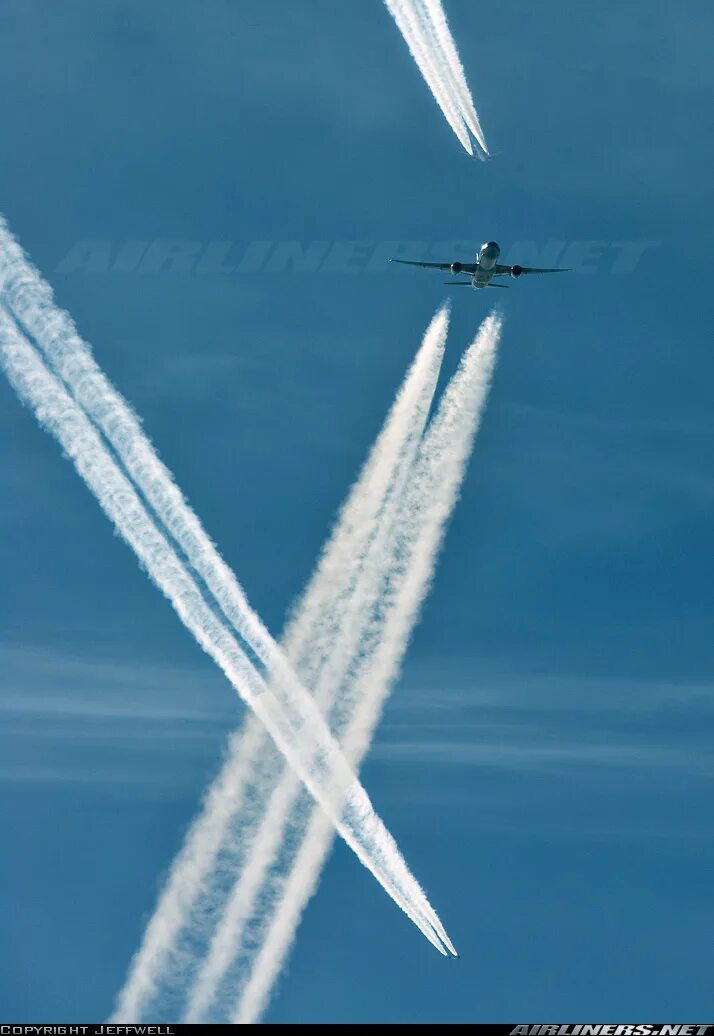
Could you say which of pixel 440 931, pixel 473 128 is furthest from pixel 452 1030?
pixel 473 128

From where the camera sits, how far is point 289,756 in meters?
113

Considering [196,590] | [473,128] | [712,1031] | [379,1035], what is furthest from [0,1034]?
[473,128]

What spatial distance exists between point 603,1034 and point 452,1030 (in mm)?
9107

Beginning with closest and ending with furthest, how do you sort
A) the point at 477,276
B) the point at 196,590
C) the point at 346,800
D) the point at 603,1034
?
the point at 603,1034, the point at 196,590, the point at 346,800, the point at 477,276

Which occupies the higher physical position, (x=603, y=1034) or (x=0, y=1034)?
(x=603, y=1034)

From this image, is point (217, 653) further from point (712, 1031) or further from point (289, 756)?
point (712, 1031)

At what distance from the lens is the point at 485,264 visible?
13038 centimetres

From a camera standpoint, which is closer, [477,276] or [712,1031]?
[712,1031]

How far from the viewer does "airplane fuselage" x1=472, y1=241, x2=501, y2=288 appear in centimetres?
12962

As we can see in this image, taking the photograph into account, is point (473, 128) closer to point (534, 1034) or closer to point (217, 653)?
point (217, 653)

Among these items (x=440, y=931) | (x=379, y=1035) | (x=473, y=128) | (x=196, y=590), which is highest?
(x=473, y=128)

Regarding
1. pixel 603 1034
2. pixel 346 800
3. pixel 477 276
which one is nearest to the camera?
pixel 603 1034

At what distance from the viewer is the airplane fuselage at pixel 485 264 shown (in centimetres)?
12962

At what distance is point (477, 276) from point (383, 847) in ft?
139
